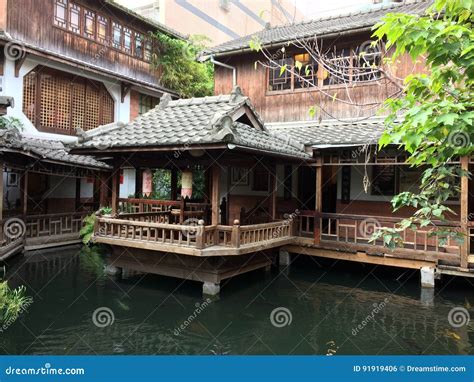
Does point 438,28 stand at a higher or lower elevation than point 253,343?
higher

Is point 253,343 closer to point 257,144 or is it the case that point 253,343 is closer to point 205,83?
point 257,144

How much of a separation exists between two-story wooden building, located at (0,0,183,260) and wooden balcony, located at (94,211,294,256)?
13.0 ft

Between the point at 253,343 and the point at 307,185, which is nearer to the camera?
the point at 253,343

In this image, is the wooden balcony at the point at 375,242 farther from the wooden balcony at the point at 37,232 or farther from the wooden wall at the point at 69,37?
the wooden wall at the point at 69,37

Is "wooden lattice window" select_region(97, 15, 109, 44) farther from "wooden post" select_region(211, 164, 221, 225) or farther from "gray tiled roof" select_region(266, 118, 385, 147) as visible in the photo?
"wooden post" select_region(211, 164, 221, 225)

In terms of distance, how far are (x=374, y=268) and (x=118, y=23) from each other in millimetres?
15054

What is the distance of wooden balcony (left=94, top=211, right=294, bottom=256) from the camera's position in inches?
328

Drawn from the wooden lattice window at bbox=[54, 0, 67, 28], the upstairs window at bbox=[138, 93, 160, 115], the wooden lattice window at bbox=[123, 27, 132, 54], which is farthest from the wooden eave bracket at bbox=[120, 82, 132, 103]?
the wooden lattice window at bbox=[54, 0, 67, 28]

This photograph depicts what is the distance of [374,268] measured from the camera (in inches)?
461

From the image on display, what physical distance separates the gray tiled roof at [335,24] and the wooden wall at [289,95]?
667 mm

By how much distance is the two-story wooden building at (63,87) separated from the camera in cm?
1413

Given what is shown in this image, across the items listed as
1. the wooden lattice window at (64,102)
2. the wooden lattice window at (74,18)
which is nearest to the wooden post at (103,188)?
the wooden lattice window at (64,102)

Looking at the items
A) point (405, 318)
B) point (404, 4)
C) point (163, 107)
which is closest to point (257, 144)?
point (163, 107)

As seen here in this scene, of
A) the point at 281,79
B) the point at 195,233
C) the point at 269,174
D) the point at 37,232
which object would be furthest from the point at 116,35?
the point at 195,233
